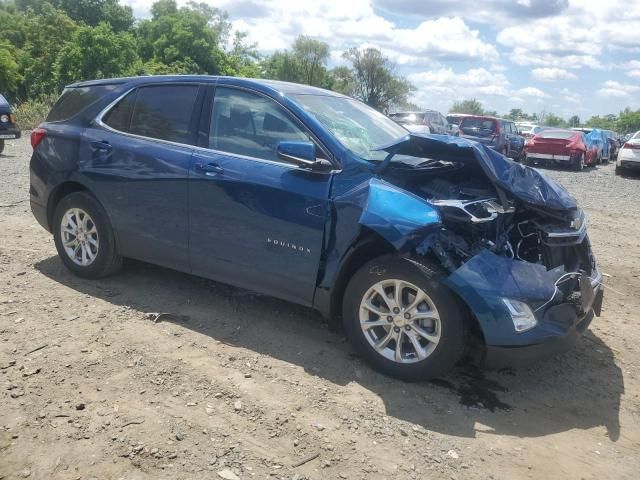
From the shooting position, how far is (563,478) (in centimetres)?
290

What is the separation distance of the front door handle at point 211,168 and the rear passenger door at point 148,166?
6.1 inches

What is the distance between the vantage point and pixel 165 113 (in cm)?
468

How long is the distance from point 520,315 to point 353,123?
1.94 metres

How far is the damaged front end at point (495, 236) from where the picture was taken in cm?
339

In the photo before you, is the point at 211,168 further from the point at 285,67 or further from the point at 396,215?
the point at 285,67

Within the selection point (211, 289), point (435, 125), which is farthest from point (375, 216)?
point (435, 125)

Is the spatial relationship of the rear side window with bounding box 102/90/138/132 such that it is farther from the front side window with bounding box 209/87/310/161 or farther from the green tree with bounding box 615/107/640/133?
the green tree with bounding box 615/107/640/133

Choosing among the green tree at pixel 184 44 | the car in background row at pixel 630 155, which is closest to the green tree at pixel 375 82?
the green tree at pixel 184 44

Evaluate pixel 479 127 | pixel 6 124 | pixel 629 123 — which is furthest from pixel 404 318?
pixel 629 123

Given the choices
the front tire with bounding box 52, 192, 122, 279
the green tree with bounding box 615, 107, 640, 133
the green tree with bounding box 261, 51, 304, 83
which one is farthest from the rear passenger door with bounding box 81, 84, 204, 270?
the green tree with bounding box 615, 107, 640, 133

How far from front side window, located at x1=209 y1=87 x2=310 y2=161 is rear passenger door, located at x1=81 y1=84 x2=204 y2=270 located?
0.21 metres

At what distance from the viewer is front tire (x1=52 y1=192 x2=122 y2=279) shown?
4938 mm

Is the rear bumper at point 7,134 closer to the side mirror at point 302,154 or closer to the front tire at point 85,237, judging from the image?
the front tire at point 85,237

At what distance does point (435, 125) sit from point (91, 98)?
17.3 metres
